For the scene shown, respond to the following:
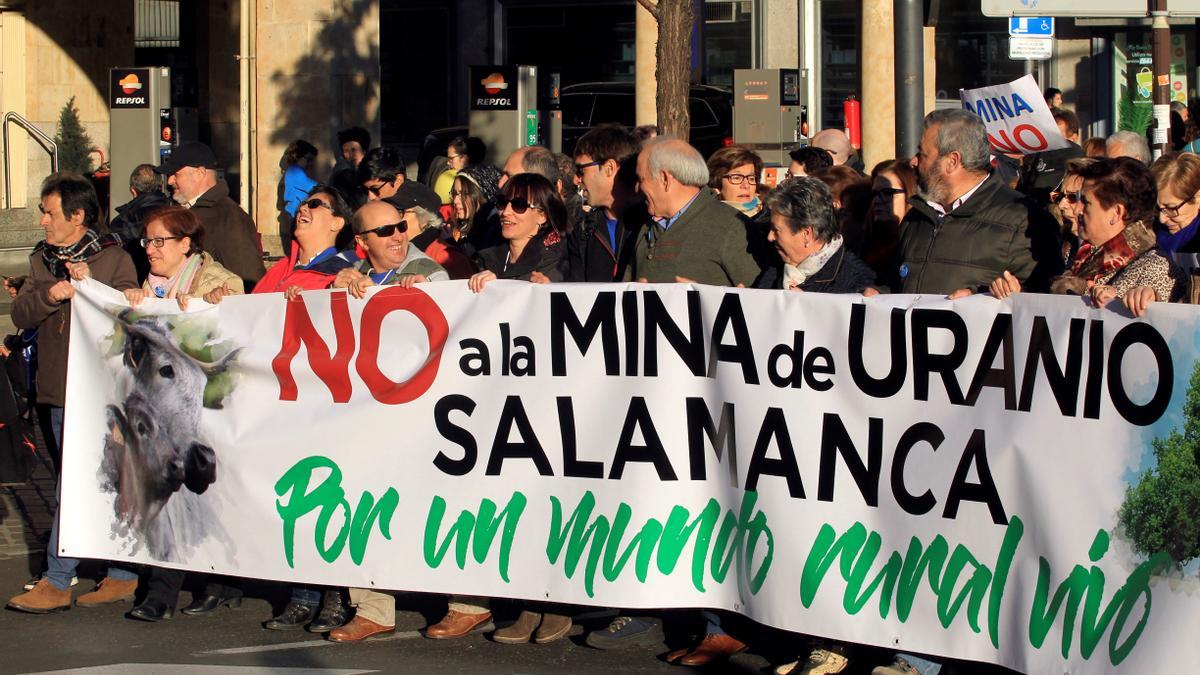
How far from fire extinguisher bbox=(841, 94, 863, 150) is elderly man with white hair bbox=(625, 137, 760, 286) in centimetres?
1701

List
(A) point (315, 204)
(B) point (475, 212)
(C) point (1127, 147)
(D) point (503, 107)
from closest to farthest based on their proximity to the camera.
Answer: (A) point (315, 204) → (C) point (1127, 147) → (B) point (475, 212) → (D) point (503, 107)

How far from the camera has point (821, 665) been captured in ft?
20.7

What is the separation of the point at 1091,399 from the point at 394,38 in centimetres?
2781

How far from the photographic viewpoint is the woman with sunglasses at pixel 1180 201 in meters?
7.30

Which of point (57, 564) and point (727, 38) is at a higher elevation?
point (727, 38)

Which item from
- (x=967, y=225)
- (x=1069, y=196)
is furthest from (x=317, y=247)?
(x=1069, y=196)

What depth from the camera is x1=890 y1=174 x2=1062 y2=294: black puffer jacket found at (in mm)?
6520

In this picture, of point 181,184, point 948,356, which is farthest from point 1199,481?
point 181,184

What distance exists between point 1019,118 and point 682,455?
451 cm

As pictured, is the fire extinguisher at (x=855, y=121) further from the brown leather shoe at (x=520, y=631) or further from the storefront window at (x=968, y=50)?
the brown leather shoe at (x=520, y=631)

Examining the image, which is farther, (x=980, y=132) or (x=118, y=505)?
(x=118, y=505)

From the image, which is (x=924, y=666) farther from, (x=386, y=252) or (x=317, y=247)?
(x=317, y=247)

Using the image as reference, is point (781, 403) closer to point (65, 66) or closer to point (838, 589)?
point (838, 589)

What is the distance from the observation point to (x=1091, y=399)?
551cm
